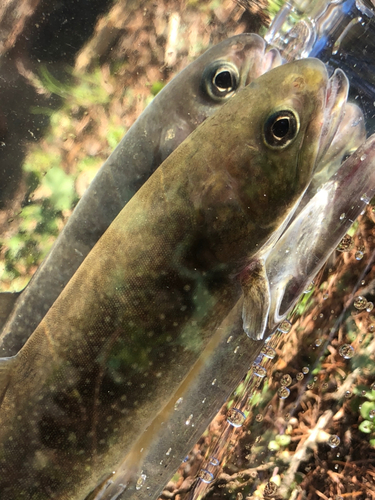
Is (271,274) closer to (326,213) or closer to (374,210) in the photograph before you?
(326,213)

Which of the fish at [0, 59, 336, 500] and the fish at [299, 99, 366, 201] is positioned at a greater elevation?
the fish at [299, 99, 366, 201]

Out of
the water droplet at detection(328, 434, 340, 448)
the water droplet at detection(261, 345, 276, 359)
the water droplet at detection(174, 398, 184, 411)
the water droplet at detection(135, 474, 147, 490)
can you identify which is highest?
the water droplet at detection(261, 345, 276, 359)

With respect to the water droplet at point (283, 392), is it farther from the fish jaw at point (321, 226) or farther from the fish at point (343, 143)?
the fish at point (343, 143)

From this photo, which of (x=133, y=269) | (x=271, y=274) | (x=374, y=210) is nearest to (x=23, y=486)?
(x=133, y=269)

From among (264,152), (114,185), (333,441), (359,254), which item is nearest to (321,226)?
(264,152)

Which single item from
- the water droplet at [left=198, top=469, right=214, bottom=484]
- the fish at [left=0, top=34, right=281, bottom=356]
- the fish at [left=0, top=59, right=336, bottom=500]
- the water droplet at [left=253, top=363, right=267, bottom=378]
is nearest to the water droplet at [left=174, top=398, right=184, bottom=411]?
the fish at [left=0, top=59, right=336, bottom=500]

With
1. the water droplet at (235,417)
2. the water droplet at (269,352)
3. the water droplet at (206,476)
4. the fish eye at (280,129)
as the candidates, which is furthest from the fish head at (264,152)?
the water droplet at (206,476)

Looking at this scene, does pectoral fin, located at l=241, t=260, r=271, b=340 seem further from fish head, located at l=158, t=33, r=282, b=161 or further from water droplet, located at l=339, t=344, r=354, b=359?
water droplet, located at l=339, t=344, r=354, b=359

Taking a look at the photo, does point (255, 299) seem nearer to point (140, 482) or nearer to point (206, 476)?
point (140, 482)
